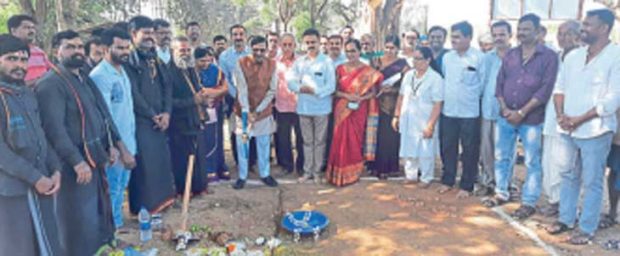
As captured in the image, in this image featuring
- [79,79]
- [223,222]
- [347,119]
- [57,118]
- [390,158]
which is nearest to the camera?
[57,118]

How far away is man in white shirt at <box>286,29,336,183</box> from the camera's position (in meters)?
6.06

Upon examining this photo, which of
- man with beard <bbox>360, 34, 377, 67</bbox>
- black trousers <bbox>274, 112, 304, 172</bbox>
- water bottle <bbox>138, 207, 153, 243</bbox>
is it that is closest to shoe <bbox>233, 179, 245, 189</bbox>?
black trousers <bbox>274, 112, 304, 172</bbox>

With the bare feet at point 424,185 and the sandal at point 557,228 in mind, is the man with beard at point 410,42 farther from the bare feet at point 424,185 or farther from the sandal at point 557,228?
the sandal at point 557,228

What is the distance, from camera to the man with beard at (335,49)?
21.0ft

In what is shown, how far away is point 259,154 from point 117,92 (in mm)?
2319

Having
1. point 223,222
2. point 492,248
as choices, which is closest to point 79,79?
point 223,222

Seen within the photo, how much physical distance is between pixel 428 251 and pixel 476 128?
2086mm

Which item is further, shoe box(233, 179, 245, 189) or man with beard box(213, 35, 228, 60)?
man with beard box(213, 35, 228, 60)

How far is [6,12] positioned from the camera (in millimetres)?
13219

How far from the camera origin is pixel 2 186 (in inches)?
114

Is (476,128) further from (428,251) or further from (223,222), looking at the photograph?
(223,222)

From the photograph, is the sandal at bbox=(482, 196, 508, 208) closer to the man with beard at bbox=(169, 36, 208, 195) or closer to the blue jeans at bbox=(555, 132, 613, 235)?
the blue jeans at bbox=(555, 132, 613, 235)

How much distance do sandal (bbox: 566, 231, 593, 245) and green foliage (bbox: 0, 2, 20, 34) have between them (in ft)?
43.4

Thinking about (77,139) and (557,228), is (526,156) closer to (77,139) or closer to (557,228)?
(557,228)
